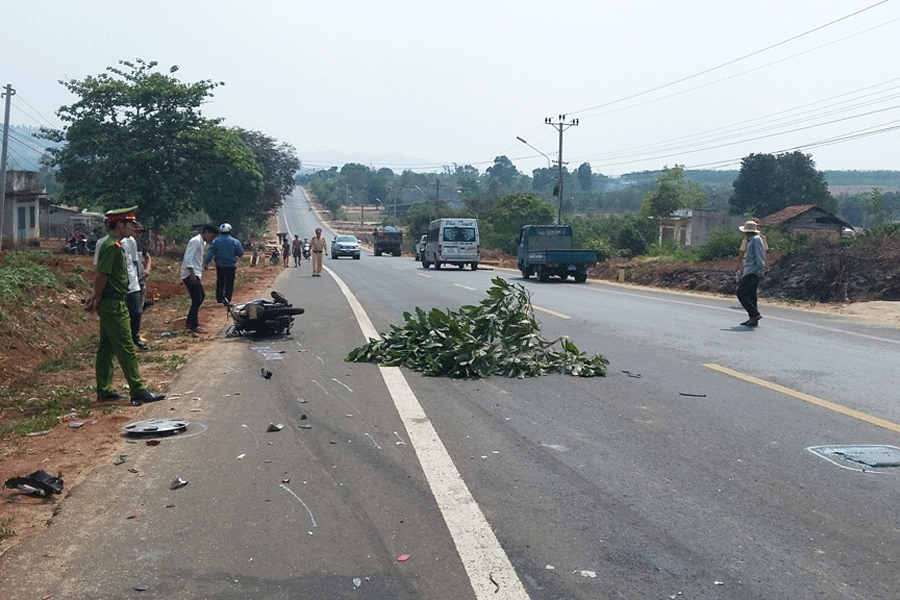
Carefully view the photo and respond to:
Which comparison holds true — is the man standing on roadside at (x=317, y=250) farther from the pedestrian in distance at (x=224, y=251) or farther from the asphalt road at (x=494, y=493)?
the asphalt road at (x=494, y=493)

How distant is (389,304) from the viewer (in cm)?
1938

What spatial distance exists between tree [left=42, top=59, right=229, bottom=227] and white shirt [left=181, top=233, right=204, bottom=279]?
1097 inches

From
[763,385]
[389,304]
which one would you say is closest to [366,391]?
[763,385]

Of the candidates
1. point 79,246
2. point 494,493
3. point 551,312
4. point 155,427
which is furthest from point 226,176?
point 494,493

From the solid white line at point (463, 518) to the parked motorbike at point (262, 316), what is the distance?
5350 mm

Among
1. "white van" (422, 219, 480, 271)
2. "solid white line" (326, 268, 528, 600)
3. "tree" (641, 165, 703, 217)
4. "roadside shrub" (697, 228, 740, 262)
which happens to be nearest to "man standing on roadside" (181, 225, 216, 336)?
"solid white line" (326, 268, 528, 600)

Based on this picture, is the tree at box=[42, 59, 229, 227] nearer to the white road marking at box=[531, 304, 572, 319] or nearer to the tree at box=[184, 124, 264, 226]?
the tree at box=[184, 124, 264, 226]

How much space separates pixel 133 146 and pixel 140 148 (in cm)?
42

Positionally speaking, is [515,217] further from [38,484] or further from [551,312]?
[38,484]

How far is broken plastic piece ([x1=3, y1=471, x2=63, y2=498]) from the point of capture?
5.55 m

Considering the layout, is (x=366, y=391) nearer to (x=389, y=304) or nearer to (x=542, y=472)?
(x=542, y=472)

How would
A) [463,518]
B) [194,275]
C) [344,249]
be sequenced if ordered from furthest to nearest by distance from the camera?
[344,249] → [194,275] → [463,518]

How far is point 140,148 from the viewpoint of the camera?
134 feet

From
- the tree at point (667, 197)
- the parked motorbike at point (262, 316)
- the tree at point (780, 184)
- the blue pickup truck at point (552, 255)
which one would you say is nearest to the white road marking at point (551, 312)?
the parked motorbike at point (262, 316)
